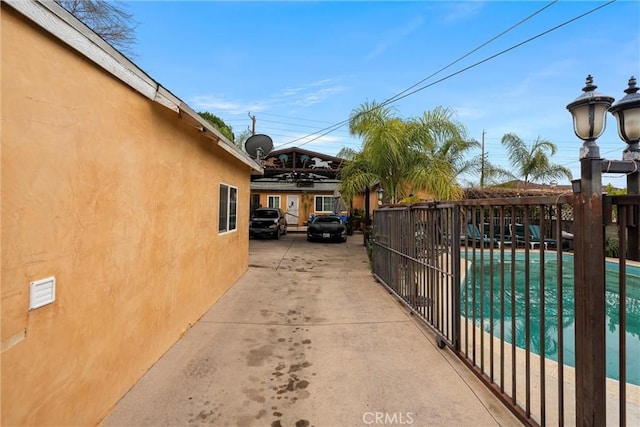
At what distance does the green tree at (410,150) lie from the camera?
25.4 feet

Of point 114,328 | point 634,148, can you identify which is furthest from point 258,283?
point 634,148

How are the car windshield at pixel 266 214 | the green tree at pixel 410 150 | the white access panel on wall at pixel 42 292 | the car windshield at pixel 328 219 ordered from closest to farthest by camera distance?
the white access panel on wall at pixel 42 292 < the green tree at pixel 410 150 < the car windshield at pixel 328 219 < the car windshield at pixel 266 214

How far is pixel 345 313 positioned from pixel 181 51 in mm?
8680

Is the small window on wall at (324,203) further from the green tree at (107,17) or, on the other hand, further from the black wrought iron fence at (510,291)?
the green tree at (107,17)

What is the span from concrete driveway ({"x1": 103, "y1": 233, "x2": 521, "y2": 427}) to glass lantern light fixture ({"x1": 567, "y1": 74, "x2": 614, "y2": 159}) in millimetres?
2294

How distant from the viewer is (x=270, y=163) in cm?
1700

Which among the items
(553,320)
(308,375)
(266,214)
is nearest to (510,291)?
(308,375)

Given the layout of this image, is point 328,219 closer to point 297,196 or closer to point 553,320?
point 297,196

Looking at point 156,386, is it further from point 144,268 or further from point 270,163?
point 270,163

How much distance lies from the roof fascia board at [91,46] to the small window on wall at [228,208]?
270 cm

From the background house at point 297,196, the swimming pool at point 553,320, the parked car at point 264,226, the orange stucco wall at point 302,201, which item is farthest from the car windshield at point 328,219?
the swimming pool at point 553,320

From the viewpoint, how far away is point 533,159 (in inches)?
666

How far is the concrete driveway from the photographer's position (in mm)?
2504

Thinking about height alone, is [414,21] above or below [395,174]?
above
